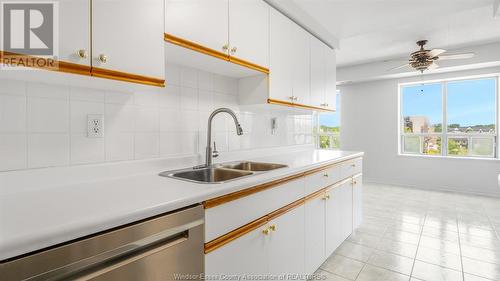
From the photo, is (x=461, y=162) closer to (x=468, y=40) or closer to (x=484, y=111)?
(x=484, y=111)

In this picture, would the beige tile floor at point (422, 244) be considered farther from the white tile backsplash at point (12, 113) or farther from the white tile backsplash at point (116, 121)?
the white tile backsplash at point (12, 113)

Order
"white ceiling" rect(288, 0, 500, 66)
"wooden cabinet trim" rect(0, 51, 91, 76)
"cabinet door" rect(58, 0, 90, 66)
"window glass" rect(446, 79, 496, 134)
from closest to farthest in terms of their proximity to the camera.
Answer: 1. "wooden cabinet trim" rect(0, 51, 91, 76)
2. "cabinet door" rect(58, 0, 90, 66)
3. "white ceiling" rect(288, 0, 500, 66)
4. "window glass" rect(446, 79, 496, 134)

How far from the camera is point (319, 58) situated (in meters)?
2.71

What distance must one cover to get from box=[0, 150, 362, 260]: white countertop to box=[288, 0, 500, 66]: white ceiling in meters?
1.99

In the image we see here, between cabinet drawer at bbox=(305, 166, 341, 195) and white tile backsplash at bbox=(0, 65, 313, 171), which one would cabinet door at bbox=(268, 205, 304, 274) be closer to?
cabinet drawer at bbox=(305, 166, 341, 195)

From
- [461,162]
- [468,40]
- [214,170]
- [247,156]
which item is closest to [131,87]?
[214,170]

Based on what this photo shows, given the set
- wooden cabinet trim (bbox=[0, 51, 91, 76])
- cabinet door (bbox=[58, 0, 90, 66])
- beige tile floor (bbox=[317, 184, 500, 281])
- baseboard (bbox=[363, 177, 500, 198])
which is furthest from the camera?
baseboard (bbox=[363, 177, 500, 198])

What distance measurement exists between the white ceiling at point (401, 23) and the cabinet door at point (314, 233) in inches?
68.8

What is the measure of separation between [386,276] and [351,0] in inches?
92.8

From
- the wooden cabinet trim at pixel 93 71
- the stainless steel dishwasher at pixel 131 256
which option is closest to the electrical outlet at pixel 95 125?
the wooden cabinet trim at pixel 93 71

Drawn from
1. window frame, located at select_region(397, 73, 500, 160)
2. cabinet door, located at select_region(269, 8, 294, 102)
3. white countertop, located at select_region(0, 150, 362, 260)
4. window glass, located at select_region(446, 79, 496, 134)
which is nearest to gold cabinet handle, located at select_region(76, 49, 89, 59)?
white countertop, located at select_region(0, 150, 362, 260)

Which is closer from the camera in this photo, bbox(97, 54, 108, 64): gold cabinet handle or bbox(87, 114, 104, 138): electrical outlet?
bbox(97, 54, 108, 64): gold cabinet handle

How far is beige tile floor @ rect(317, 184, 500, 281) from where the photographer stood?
1.97m

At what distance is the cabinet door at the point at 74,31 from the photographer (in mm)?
924
